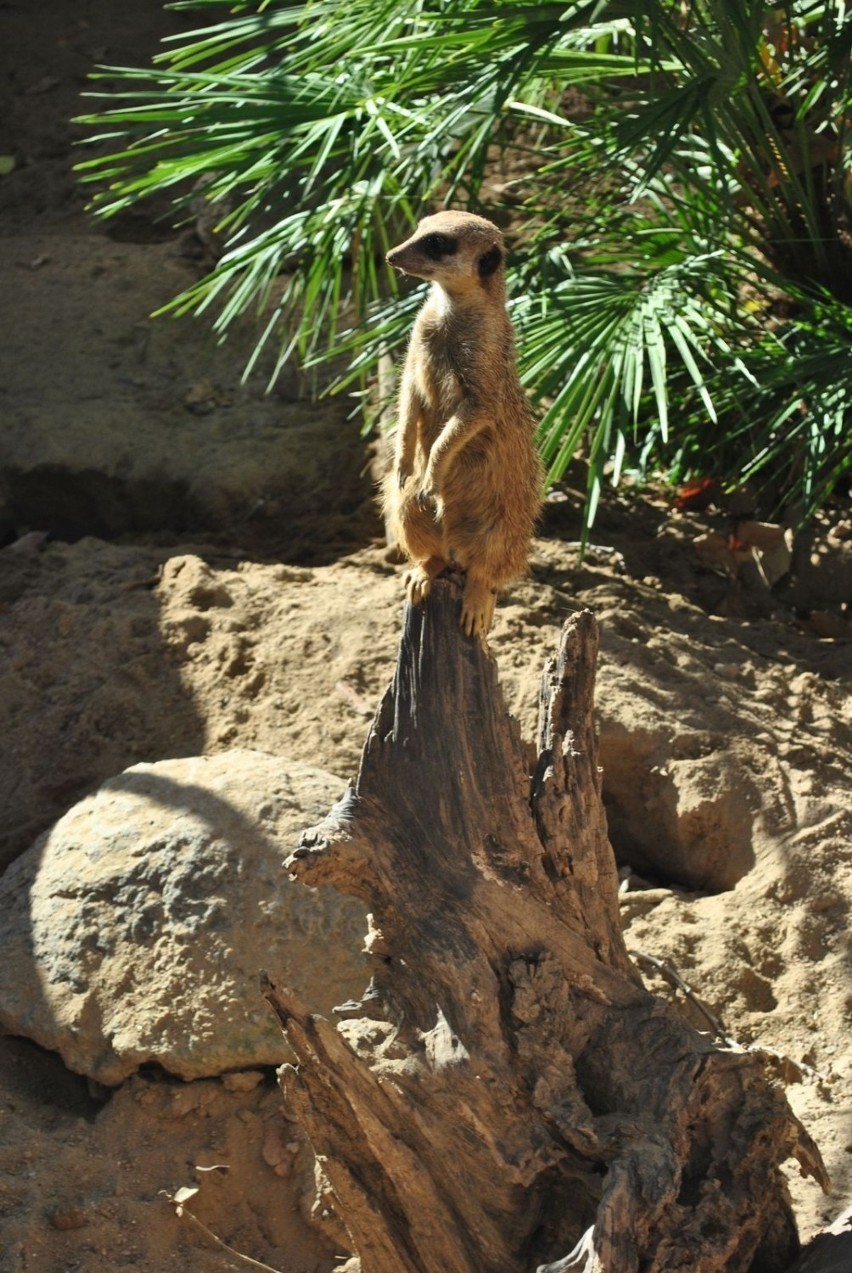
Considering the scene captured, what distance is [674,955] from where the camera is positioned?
2838 millimetres

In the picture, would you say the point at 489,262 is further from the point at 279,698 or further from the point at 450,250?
the point at 279,698

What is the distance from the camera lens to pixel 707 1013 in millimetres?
2684

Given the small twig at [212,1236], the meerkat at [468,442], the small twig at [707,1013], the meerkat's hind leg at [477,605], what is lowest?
the small twig at [212,1236]

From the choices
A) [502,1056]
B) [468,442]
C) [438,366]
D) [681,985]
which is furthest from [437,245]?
[681,985]

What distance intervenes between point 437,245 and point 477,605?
1.99 ft

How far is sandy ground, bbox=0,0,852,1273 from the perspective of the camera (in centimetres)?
247

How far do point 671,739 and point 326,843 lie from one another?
130 centimetres

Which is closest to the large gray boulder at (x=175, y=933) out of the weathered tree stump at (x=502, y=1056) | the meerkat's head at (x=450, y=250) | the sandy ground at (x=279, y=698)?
the sandy ground at (x=279, y=698)

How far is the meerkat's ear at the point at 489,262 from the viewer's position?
7.86 feet

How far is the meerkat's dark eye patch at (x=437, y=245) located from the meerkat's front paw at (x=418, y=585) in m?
0.53

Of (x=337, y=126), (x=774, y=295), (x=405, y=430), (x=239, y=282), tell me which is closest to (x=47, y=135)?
(x=239, y=282)

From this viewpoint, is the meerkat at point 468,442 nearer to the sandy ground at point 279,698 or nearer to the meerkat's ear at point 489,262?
the meerkat's ear at point 489,262

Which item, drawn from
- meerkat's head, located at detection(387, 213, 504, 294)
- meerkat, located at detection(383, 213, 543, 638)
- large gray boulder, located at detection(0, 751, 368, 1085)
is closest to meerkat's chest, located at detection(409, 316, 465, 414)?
meerkat, located at detection(383, 213, 543, 638)

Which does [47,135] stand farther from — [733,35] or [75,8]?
[733,35]
